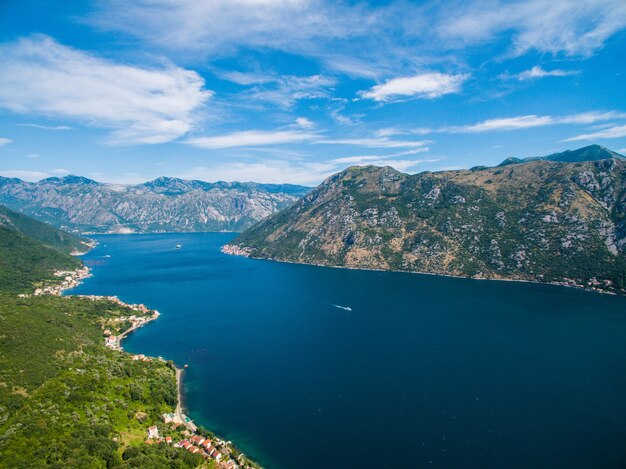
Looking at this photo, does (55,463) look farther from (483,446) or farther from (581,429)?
(581,429)

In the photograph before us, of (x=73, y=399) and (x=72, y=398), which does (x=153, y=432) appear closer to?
(x=73, y=399)

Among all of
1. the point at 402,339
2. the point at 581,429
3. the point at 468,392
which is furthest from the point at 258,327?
the point at 581,429

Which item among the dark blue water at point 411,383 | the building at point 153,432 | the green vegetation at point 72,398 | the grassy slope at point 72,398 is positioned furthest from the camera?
the building at point 153,432

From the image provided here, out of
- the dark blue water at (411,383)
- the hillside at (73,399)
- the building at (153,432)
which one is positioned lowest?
the dark blue water at (411,383)

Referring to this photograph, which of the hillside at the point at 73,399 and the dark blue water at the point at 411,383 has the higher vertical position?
the hillside at the point at 73,399

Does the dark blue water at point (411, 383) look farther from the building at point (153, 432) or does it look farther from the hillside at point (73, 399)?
the building at point (153, 432)

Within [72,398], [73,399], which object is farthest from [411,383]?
[72,398]

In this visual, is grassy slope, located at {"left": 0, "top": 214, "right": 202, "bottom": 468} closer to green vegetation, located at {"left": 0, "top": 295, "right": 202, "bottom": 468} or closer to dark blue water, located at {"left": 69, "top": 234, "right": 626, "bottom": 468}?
green vegetation, located at {"left": 0, "top": 295, "right": 202, "bottom": 468}

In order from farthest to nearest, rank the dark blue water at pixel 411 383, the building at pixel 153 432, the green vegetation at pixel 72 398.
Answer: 1. the building at pixel 153 432
2. the dark blue water at pixel 411 383
3. the green vegetation at pixel 72 398

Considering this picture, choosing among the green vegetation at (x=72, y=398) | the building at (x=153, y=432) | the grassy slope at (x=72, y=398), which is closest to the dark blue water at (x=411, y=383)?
the building at (x=153, y=432)

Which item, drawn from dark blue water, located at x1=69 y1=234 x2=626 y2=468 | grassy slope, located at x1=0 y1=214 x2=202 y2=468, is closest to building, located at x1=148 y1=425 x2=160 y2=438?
grassy slope, located at x1=0 y1=214 x2=202 y2=468
